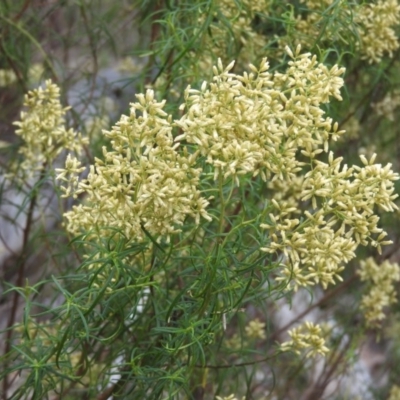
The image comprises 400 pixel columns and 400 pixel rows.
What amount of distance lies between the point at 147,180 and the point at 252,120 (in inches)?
9.4

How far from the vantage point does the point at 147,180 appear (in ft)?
5.50

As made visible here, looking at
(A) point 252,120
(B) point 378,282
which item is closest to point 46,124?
(A) point 252,120

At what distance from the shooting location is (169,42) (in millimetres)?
2408

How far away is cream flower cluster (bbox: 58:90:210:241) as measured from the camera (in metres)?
1.67

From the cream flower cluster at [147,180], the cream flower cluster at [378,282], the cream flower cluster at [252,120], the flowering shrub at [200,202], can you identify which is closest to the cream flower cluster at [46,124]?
the flowering shrub at [200,202]

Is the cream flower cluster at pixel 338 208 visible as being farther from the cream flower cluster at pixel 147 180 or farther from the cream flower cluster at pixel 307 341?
the cream flower cluster at pixel 307 341

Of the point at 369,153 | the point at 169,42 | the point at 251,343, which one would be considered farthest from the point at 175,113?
the point at 369,153

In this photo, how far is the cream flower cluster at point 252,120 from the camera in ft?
5.40

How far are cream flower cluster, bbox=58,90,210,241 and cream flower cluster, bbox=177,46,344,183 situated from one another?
54mm

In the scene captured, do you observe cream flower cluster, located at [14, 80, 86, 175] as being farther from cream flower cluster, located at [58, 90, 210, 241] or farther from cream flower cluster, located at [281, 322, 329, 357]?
cream flower cluster, located at [281, 322, 329, 357]

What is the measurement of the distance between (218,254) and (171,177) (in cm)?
21

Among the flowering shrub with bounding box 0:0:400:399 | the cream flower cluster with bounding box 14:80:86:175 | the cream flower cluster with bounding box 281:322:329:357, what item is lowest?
the cream flower cluster with bounding box 281:322:329:357

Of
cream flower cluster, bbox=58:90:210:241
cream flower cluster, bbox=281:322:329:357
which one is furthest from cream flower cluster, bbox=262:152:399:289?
cream flower cluster, bbox=281:322:329:357

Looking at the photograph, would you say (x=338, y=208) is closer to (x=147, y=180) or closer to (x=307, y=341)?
(x=147, y=180)
